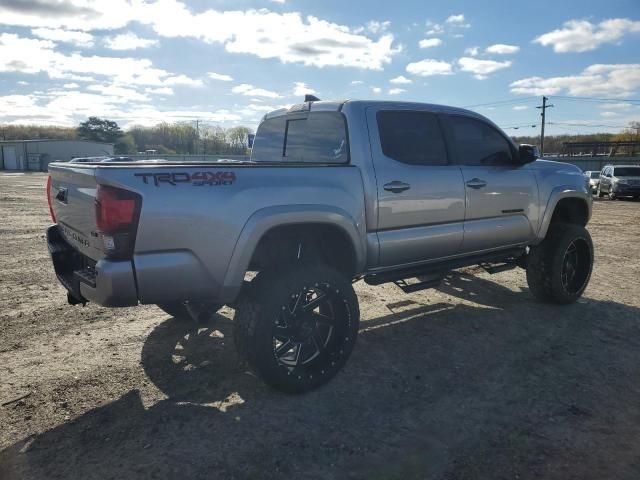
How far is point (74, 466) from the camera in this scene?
8.48 ft

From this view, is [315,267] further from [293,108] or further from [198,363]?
[293,108]

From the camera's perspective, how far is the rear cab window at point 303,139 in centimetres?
398

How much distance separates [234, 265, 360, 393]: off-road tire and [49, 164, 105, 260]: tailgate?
1.02 m

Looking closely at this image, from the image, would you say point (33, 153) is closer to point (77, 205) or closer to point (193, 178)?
point (77, 205)

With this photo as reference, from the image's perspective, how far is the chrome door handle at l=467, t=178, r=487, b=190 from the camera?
444 cm

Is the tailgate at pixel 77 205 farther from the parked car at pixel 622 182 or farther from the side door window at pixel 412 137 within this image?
the parked car at pixel 622 182

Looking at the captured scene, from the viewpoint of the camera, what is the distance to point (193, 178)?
289 centimetres

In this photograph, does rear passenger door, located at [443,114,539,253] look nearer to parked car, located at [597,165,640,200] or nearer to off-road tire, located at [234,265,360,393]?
off-road tire, located at [234,265,360,393]

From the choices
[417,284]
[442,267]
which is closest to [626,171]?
[442,267]

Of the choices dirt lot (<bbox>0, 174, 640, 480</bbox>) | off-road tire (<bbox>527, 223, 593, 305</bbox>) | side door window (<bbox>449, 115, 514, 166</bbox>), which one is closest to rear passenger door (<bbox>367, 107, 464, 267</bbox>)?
side door window (<bbox>449, 115, 514, 166</bbox>)

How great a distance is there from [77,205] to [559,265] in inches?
183

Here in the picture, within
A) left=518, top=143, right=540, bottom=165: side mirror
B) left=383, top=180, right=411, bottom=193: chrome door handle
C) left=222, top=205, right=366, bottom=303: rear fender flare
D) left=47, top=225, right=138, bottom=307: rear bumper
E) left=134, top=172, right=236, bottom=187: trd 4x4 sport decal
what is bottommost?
left=47, top=225, right=138, bottom=307: rear bumper

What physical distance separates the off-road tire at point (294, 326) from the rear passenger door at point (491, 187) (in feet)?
5.27

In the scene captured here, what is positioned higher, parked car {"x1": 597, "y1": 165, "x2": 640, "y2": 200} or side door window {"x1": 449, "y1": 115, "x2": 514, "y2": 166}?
side door window {"x1": 449, "y1": 115, "x2": 514, "y2": 166}
